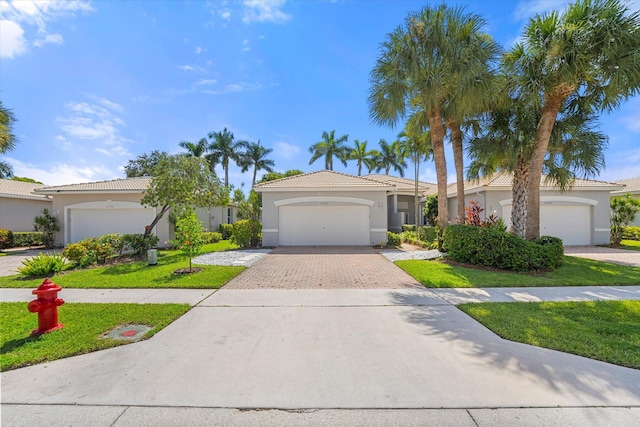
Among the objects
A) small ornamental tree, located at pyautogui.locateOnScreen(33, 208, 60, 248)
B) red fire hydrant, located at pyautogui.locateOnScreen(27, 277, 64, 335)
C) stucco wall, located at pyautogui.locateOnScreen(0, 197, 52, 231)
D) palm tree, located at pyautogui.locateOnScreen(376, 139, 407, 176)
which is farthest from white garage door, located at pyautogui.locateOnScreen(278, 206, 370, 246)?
palm tree, located at pyautogui.locateOnScreen(376, 139, 407, 176)

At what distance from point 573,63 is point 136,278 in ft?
48.5

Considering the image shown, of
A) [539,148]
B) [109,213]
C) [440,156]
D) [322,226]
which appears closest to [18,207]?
[109,213]

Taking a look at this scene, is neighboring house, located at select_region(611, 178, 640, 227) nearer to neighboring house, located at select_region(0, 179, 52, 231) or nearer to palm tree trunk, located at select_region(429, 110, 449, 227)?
palm tree trunk, located at select_region(429, 110, 449, 227)

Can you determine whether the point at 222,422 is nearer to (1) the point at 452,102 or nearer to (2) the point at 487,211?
(1) the point at 452,102

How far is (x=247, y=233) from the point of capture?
15.1 meters

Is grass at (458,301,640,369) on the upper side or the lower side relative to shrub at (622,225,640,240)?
lower

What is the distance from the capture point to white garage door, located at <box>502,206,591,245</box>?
16219 mm

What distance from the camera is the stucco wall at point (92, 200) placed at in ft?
52.3

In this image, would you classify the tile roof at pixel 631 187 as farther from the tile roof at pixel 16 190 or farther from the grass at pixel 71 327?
the tile roof at pixel 16 190

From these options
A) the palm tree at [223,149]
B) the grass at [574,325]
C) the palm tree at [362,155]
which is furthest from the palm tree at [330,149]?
the grass at [574,325]

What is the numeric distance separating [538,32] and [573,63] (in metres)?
1.59

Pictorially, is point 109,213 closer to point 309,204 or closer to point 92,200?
point 92,200

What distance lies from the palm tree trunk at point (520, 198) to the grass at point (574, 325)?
18.5ft

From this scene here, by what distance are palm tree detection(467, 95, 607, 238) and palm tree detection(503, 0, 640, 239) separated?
1.50 feet
